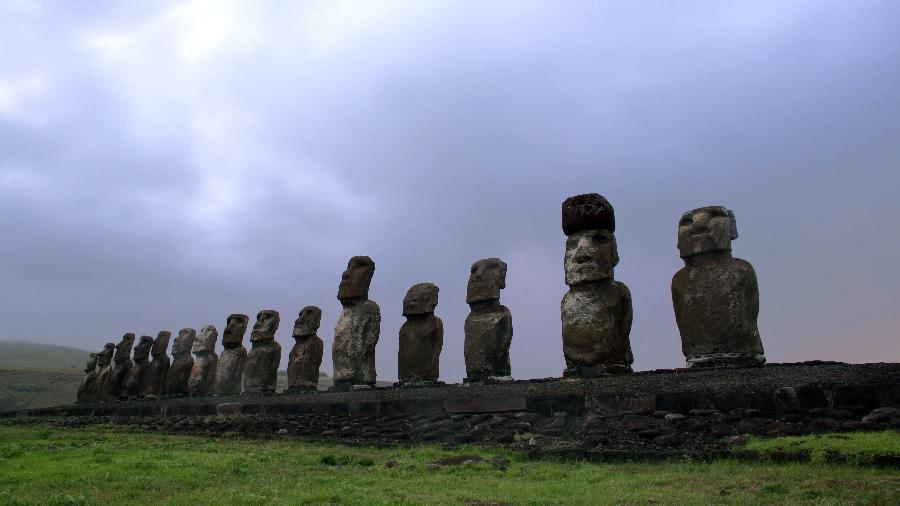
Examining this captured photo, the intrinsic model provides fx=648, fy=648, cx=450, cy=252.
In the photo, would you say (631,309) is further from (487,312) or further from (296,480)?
(296,480)

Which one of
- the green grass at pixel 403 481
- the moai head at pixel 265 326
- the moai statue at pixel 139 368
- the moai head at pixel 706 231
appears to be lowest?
the green grass at pixel 403 481

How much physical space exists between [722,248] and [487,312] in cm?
512

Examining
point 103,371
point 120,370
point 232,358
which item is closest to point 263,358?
point 232,358

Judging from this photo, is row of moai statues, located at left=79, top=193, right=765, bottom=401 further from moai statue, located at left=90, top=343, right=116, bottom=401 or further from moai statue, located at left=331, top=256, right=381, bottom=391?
moai statue, located at left=90, top=343, right=116, bottom=401

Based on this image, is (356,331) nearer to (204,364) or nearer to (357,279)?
(357,279)

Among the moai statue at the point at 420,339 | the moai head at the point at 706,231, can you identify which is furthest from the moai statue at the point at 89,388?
the moai head at the point at 706,231

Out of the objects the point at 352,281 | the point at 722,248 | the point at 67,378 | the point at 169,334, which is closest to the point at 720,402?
the point at 722,248

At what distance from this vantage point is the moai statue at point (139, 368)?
85.9 ft

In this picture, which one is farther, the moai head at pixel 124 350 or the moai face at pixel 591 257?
the moai head at pixel 124 350

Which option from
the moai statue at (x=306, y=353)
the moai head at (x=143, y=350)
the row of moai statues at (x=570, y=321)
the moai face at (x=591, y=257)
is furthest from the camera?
the moai head at (x=143, y=350)

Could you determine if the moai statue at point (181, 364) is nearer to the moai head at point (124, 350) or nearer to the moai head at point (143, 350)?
the moai head at point (143, 350)

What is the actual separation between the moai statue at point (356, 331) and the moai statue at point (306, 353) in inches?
73.5

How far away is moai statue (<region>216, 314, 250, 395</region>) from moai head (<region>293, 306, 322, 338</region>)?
3697mm

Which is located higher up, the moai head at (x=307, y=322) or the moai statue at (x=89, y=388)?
the moai head at (x=307, y=322)
